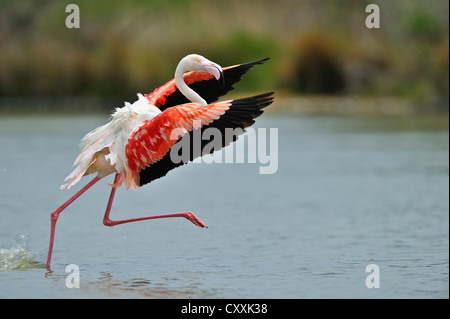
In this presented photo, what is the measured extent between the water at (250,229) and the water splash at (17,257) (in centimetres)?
3

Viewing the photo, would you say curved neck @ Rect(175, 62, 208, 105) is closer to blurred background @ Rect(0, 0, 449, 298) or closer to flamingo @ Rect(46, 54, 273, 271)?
flamingo @ Rect(46, 54, 273, 271)

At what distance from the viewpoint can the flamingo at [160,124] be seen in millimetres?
7637

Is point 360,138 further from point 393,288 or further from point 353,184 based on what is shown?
point 393,288

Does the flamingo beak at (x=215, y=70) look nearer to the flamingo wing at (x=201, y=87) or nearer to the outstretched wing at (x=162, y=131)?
the outstretched wing at (x=162, y=131)

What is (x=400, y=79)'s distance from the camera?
3244 centimetres

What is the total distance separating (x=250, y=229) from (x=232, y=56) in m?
23.7

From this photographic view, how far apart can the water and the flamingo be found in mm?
712

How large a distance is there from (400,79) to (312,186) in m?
18.6

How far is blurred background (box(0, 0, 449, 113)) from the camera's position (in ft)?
105

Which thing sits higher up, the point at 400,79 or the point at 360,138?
the point at 400,79

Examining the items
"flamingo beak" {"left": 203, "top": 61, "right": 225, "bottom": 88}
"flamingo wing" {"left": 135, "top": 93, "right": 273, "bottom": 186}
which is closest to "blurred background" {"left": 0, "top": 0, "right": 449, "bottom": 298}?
"flamingo wing" {"left": 135, "top": 93, "right": 273, "bottom": 186}
